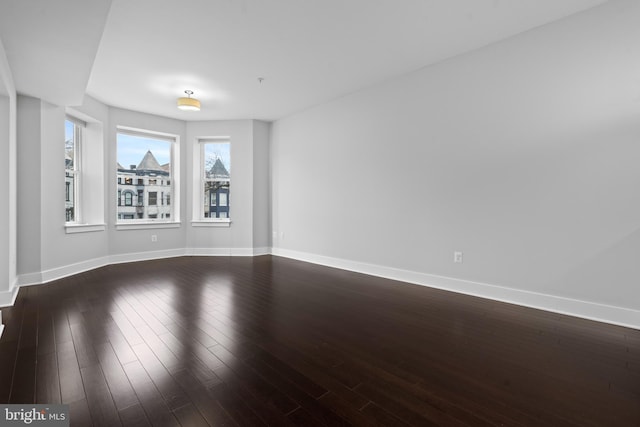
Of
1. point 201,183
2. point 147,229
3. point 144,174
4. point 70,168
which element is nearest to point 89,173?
point 70,168

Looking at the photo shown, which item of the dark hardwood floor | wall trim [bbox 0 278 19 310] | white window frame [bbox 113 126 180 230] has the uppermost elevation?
white window frame [bbox 113 126 180 230]

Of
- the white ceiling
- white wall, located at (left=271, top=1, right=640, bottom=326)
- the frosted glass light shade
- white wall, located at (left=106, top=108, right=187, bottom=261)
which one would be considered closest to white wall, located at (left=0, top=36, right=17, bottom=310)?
the white ceiling

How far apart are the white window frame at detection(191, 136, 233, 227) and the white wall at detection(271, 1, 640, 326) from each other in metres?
2.80

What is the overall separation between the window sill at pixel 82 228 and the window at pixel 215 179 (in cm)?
180

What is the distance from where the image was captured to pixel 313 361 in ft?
6.44

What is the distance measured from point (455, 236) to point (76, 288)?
15.3 feet

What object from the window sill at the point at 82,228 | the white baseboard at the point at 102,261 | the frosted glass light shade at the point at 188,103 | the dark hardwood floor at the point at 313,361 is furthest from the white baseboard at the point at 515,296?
the window sill at the point at 82,228

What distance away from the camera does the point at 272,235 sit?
630 centimetres

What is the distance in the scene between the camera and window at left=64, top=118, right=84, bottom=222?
4551mm

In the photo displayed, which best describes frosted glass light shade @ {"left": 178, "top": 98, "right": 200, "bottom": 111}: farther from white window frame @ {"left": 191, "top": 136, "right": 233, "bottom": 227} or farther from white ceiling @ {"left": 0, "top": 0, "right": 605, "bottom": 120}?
white window frame @ {"left": 191, "top": 136, "right": 233, "bottom": 227}

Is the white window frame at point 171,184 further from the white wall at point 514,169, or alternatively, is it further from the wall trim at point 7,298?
the white wall at point 514,169

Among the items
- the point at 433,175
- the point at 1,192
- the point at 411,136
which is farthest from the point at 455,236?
the point at 1,192

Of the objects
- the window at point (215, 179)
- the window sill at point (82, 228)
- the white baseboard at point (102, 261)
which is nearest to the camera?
the white baseboard at point (102, 261)

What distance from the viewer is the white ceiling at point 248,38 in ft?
7.98
